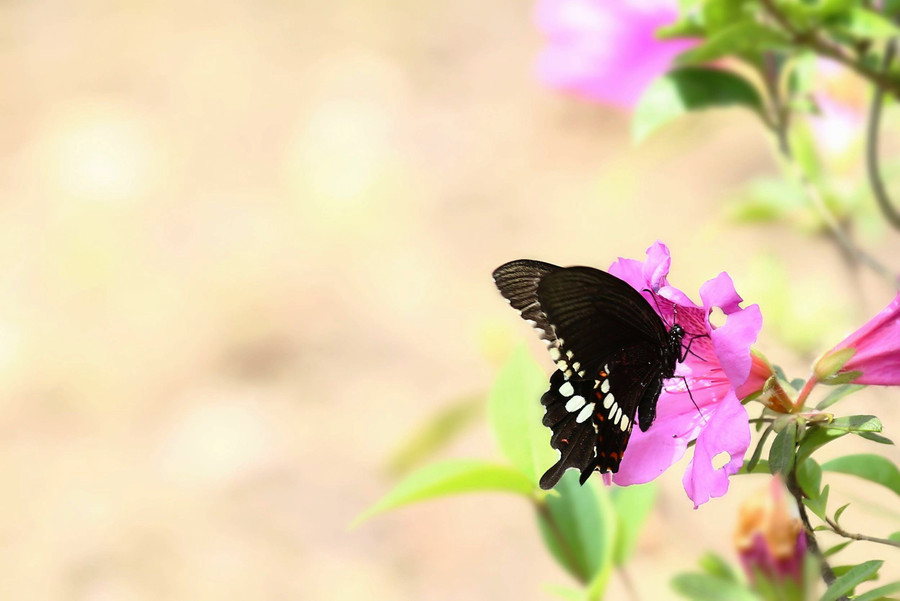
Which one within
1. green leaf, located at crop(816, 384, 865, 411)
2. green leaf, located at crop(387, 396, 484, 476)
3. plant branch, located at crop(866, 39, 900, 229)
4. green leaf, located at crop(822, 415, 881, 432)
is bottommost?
green leaf, located at crop(822, 415, 881, 432)

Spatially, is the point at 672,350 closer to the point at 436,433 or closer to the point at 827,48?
the point at 827,48

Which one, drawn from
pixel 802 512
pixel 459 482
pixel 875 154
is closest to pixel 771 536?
pixel 802 512

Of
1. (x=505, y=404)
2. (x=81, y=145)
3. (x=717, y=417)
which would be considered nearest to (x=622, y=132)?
(x=81, y=145)

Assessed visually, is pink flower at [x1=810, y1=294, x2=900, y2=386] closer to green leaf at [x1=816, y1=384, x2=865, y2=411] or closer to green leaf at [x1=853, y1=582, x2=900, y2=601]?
green leaf at [x1=816, y1=384, x2=865, y2=411]

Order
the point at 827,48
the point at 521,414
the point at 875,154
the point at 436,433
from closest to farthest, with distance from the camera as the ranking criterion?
1. the point at 521,414
2. the point at 827,48
3. the point at 875,154
4. the point at 436,433

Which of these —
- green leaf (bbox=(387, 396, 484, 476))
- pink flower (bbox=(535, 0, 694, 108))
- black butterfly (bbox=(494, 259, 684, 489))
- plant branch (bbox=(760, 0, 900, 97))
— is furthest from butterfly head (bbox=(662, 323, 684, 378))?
green leaf (bbox=(387, 396, 484, 476))

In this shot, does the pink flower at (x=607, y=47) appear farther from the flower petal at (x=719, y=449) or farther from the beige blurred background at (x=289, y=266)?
the flower petal at (x=719, y=449)

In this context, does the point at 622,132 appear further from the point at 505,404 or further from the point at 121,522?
the point at 505,404
